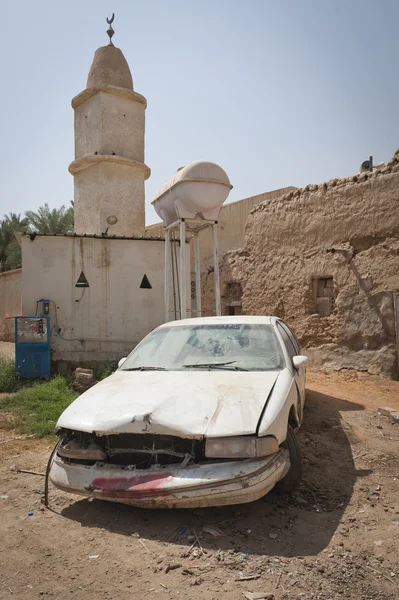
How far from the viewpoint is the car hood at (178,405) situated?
10.5 ft

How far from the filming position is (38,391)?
7898 mm

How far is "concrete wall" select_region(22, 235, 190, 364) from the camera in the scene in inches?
401

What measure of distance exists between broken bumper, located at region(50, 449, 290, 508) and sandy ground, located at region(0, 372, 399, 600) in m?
0.25

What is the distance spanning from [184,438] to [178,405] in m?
0.31

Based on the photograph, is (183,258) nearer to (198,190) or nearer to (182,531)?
(198,190)

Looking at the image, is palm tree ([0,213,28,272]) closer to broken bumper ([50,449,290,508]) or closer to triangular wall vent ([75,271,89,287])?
triangular wall vent ([75,271,89,287])

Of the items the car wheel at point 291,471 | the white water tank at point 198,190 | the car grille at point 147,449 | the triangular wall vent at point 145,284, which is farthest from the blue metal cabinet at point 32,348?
the car wheel at point 291,471

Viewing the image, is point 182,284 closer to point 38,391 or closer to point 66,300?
point 66,300

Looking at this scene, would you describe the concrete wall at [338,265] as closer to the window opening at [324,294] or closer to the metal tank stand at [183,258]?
the window opening at [324,294]

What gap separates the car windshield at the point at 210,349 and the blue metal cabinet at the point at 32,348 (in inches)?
197

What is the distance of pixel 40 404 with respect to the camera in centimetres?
725

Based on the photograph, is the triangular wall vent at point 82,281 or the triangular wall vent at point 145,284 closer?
the triangular wall vent at point 82,281

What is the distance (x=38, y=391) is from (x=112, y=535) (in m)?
5.26

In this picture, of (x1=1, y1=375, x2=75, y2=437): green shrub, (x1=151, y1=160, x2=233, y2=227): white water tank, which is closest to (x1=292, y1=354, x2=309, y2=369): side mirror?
(x1=1, y1=375, x2=75, y2=437): green shrub
